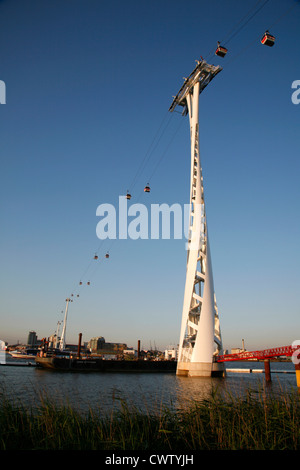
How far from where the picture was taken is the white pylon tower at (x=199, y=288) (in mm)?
45188

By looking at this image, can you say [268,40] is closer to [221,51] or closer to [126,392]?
[221,51]

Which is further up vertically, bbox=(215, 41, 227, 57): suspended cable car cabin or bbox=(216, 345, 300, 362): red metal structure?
bbox=(215, 41, 227, 57): suspended cable car cabin

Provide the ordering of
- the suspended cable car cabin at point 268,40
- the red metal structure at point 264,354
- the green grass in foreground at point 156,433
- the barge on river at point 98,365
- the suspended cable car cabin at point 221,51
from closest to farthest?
1. the green grass in foreground at point 156,433
2. the suspended cable car cabin at point 268,40
3. the suspended cable car cabin at point 221,51
4. the red metal structure at point 264,354
5. the barge on river at point 98,365

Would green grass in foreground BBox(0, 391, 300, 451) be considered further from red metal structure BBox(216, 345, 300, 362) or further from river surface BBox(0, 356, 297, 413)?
red metal structure BBox(216, 345, 300, 362)

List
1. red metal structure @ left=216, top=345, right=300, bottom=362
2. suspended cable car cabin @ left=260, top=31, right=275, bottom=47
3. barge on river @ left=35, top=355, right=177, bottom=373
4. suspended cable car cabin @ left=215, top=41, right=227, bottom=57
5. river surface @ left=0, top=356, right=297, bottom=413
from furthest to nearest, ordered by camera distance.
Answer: barge on river @ left=35, top=355, right=177, bottom=373 < red metal structure @ left=216, top=345, right=300, bottom=362 < suspended cable car cabin @ left=215, top=41, right=227, bottom=57 < suspended cable car cabin @ left=260, top=31, right=275, bottom=47 < river surface @ left=0, top=356, right=297, bottom=413

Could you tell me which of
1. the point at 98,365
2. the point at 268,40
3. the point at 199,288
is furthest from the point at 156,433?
the point at 98,365

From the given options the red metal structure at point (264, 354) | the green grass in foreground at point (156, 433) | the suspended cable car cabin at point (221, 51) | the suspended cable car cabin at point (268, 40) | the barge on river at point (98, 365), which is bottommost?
the barge on river at point (98, 365)

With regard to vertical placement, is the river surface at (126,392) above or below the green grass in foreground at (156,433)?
below

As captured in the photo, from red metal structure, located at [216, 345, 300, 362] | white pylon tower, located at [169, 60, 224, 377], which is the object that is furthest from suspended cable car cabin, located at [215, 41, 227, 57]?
red metal structure, located at [216, 345, 300, 362]

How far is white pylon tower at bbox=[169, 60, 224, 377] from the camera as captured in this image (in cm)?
4519

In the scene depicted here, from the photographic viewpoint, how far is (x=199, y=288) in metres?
50.8

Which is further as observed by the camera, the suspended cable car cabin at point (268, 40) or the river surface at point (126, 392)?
the suspended cable car cabin at point (268, 40)

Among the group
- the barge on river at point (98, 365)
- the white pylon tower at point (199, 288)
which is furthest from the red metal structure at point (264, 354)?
the barge on river at point (98, 365)

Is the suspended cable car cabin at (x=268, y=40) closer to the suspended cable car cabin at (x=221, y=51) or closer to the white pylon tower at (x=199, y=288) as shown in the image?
the suspended cable car cabin at (x=221, y=51)
